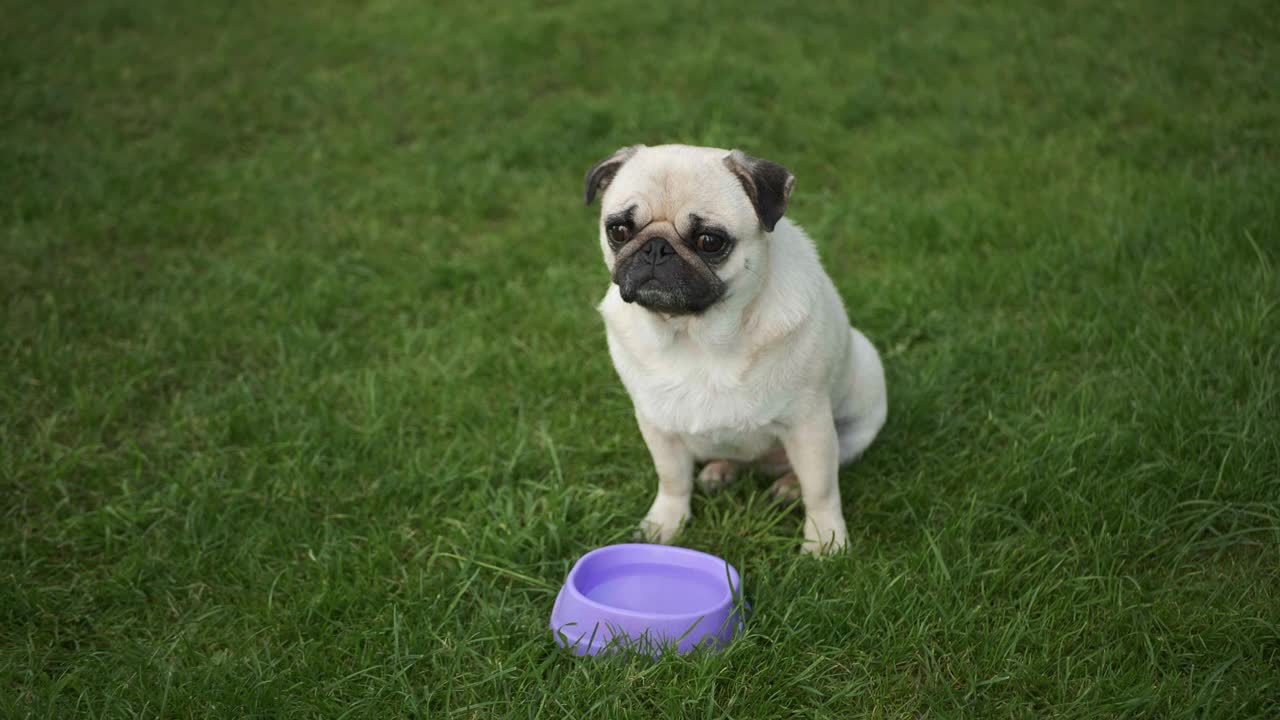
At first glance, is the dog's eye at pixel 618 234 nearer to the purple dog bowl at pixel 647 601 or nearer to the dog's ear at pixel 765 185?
the dog's ear at pixel 765 185

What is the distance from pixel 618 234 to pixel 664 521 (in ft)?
3.08

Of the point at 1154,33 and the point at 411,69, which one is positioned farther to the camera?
the point at 411,69

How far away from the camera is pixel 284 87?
22.1ft

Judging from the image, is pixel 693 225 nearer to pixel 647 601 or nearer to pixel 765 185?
pixel 765 185

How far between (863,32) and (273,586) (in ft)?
19.0

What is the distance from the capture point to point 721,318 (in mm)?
2695

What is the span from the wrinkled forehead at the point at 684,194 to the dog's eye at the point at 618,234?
0.15 feet

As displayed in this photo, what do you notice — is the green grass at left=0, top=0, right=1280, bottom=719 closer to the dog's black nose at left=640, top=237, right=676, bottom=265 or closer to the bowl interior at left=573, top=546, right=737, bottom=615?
the bowl interior at left=573, top=546, right=737, bottom=615

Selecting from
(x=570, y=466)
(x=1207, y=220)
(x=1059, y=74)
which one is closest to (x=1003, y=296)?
(x=1207, y=220)

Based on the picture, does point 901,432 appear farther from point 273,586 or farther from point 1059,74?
point 1059,74

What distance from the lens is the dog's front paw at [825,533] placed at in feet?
9.48

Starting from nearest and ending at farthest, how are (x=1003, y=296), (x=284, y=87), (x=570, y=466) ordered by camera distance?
1. (x=570, y=466)
2. (x=1003, y=296)
3. (x=284, y=87)

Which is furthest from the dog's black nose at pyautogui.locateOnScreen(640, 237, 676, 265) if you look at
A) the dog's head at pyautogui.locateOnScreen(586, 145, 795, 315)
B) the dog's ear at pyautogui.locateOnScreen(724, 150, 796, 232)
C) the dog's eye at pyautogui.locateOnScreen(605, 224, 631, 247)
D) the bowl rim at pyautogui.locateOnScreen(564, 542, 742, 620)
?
the bowl rim at pyautogui.locateOnScreen(564, 542, 742, 620)

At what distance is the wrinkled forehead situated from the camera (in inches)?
102
